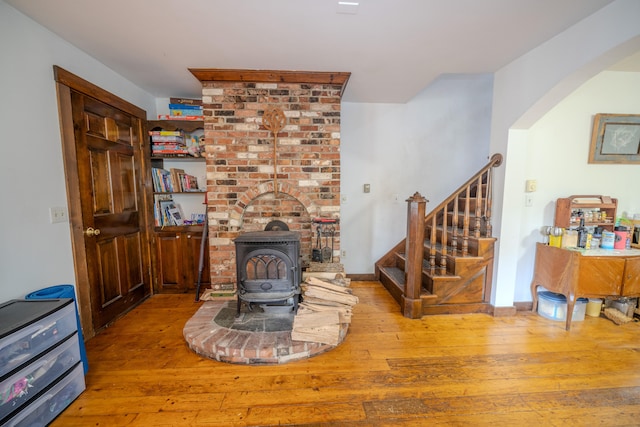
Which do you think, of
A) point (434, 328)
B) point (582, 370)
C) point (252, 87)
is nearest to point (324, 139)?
Answer: point (252, 87)

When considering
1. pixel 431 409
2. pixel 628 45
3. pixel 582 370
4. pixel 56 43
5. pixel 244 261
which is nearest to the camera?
pixel 431 409

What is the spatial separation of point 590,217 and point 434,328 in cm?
201

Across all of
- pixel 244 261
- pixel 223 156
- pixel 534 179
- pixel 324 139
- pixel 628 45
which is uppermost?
pixel 628 45

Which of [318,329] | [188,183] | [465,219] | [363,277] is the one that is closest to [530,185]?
[465,219]

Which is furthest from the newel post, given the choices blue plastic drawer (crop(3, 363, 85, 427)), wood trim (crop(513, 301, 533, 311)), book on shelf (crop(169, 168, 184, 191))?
book on shelf (crop(169, 168, 184, 191))

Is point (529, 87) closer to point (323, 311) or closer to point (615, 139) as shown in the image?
point (615, 139)

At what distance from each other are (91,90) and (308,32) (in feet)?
6.51

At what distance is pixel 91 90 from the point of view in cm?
216

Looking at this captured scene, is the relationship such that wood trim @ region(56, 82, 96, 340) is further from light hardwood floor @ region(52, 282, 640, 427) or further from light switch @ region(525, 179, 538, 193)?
light switch @ region(525, 179, 538, 193)

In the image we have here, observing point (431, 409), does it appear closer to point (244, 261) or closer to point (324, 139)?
point (244, 261)

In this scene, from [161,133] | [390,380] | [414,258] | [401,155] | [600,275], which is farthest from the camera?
[401,155]

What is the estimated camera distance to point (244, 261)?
2176 millimetres

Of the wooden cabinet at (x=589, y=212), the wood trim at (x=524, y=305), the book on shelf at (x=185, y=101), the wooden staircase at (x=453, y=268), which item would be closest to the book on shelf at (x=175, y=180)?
the book on shelf at (x=185, y=101)

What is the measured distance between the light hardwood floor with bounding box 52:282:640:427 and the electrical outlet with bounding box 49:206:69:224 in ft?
3.52
